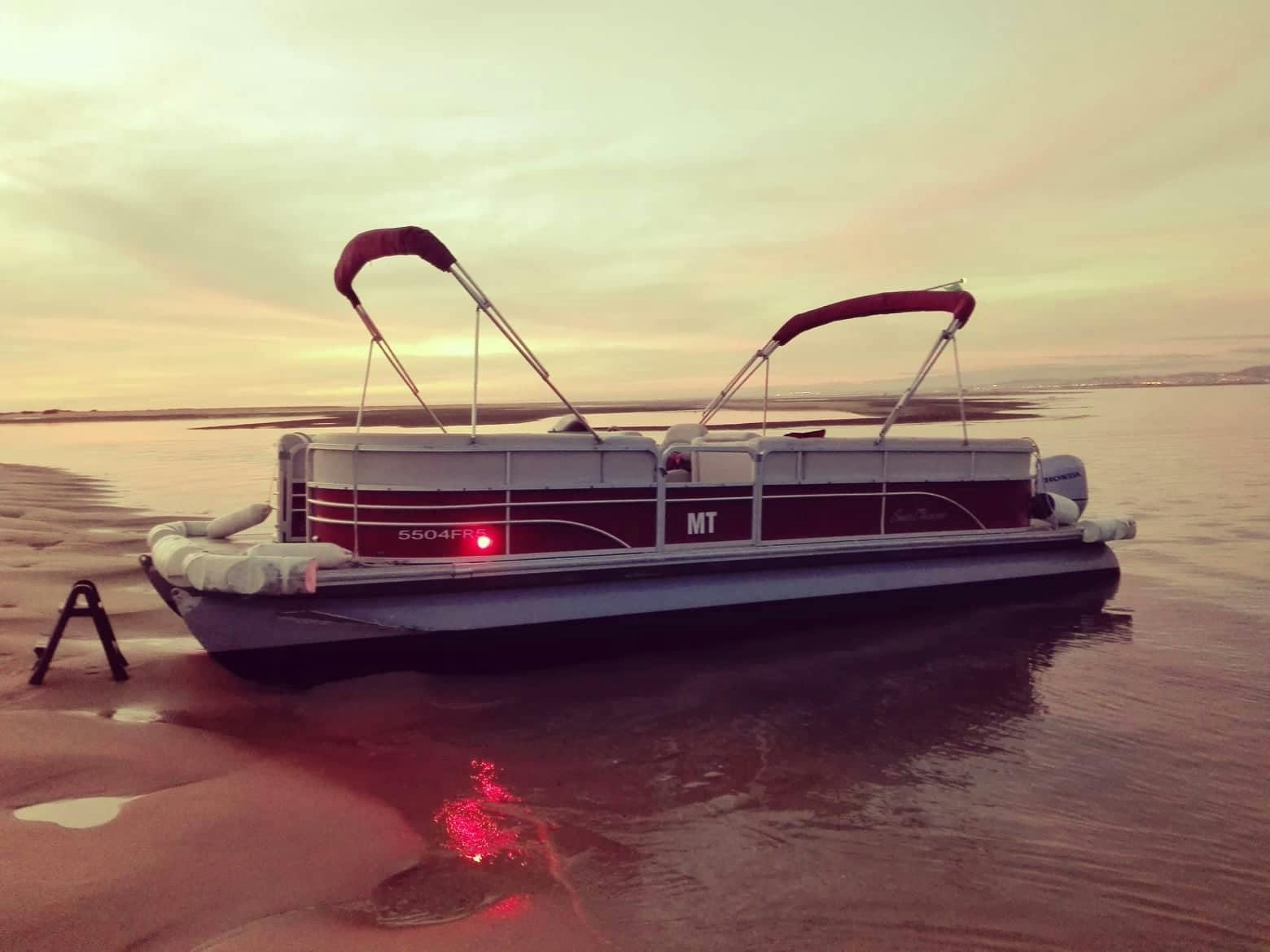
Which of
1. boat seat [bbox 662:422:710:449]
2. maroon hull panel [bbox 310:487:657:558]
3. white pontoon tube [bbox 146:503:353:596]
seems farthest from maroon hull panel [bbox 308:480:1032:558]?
boat seat [bbox 662:422:710:449]

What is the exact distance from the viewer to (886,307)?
10703 millimetres

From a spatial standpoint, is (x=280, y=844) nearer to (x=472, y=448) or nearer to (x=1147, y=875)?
(x=472, y=448)

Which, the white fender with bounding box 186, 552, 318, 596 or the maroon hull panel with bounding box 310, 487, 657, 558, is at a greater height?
the maroon hull panel with bounding box 310, 487, 657, 558

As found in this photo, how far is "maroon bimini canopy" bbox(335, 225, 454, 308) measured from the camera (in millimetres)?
7520

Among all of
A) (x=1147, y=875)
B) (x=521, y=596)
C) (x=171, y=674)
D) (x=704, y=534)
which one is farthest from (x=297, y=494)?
(x=1147, y=875)

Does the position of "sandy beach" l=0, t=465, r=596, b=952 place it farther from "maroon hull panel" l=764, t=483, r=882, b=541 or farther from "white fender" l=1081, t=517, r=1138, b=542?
"white fender" l=1081, t=517, r=1138, b=542

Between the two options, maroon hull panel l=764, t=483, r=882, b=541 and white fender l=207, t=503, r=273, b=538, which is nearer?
white fender l=207, t=503, r=273, b=538

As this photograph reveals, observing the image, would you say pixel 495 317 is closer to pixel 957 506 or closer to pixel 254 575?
pixel 254 575

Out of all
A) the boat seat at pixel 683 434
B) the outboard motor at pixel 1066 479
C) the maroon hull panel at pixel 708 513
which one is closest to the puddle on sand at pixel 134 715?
the maroon hull panel at pixel 708 513

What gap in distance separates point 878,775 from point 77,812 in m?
4.78

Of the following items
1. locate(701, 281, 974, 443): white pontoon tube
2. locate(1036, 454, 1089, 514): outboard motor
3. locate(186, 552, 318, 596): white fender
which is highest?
locate(701, 281, 974, 443): white pontoon tube

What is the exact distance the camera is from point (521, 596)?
791 centimetres

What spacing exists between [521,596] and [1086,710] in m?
4.76

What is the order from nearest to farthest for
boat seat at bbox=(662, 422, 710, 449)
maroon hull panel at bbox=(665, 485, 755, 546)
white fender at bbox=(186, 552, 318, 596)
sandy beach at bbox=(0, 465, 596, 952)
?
1. sandy beach at bbox=(0, 465, 596, 952)
2. white fender at bbox=(186, 552, 318, 596)
3. maroon hull panel at bbox=(665, 485, 755, 546)
4. boat seat at bbox=(662, 422, 710, 449)
